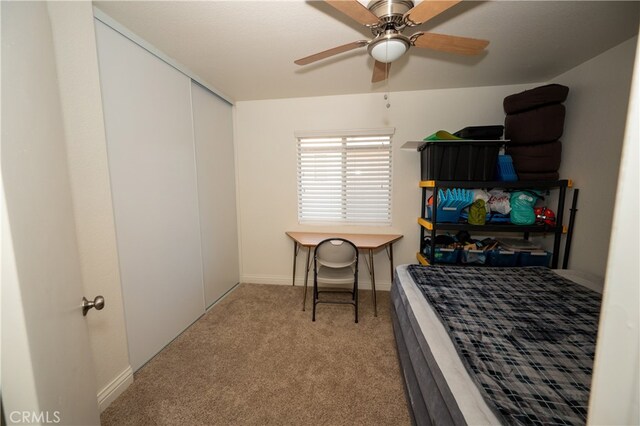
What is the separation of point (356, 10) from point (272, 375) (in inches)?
89.4

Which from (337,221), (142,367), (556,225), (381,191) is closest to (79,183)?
(142,367)

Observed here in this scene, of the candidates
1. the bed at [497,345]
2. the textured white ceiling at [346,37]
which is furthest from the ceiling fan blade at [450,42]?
the bed at [497,345]

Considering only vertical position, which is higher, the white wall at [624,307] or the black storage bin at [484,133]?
the black storage bin at [484,133]

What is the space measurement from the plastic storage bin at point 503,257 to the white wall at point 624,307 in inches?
87.1

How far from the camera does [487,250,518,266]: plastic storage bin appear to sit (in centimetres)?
214

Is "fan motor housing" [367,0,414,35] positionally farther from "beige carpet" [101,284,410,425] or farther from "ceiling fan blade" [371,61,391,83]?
"beige carpet" [101,284,410,425]

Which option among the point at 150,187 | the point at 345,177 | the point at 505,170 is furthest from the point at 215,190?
the point at 505,170

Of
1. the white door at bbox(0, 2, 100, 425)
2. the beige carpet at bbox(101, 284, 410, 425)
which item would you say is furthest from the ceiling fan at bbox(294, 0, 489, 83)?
the beige carpet at bbox(101, 284, 410, 425)

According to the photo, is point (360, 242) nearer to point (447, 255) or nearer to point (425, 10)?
point (447, 255)

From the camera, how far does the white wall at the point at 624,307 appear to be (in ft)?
0.98

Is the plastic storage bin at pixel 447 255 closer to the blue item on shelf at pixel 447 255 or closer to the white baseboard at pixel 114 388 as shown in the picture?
the blue item on shelf at pixel 447 255

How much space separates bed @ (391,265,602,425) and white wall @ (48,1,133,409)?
1.83 metres

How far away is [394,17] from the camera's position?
119 centimetres

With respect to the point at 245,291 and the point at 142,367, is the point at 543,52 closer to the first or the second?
the point at 245,291
